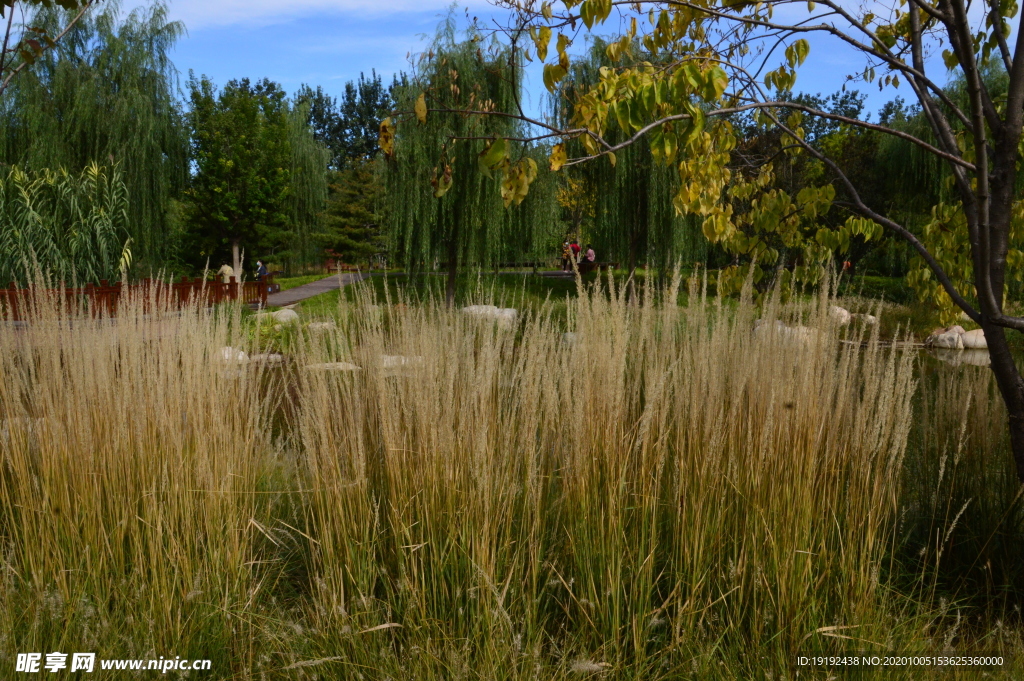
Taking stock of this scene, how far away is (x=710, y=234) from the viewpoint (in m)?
A: 3.78

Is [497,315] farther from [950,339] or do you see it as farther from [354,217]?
[354,217]

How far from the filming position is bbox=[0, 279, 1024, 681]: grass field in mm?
2389

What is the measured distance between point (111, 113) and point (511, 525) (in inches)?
771

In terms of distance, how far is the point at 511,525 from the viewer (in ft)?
8.40

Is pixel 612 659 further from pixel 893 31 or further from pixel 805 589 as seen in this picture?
pixel 893 31

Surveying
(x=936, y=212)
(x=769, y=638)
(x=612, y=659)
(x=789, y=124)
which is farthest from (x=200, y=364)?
(x=936, y=212)

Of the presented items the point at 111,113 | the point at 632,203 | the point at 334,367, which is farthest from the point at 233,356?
the point at 111,113

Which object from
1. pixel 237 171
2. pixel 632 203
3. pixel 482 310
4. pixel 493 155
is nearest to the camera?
pixel 493 155

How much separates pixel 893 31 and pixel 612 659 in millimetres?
3748

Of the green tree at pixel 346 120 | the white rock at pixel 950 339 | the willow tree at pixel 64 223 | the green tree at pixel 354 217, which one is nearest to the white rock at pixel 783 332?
the white rock at pixel 950 339

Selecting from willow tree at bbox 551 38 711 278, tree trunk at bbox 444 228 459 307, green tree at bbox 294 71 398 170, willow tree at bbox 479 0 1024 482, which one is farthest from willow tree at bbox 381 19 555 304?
green tree at bbox 294 71 398 170

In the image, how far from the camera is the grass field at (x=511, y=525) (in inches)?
94.0

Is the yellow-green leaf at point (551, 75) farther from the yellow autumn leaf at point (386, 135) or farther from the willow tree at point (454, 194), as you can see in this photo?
the willow tree at point (454, 194)

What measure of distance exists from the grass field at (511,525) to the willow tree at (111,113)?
1714 centimetres
